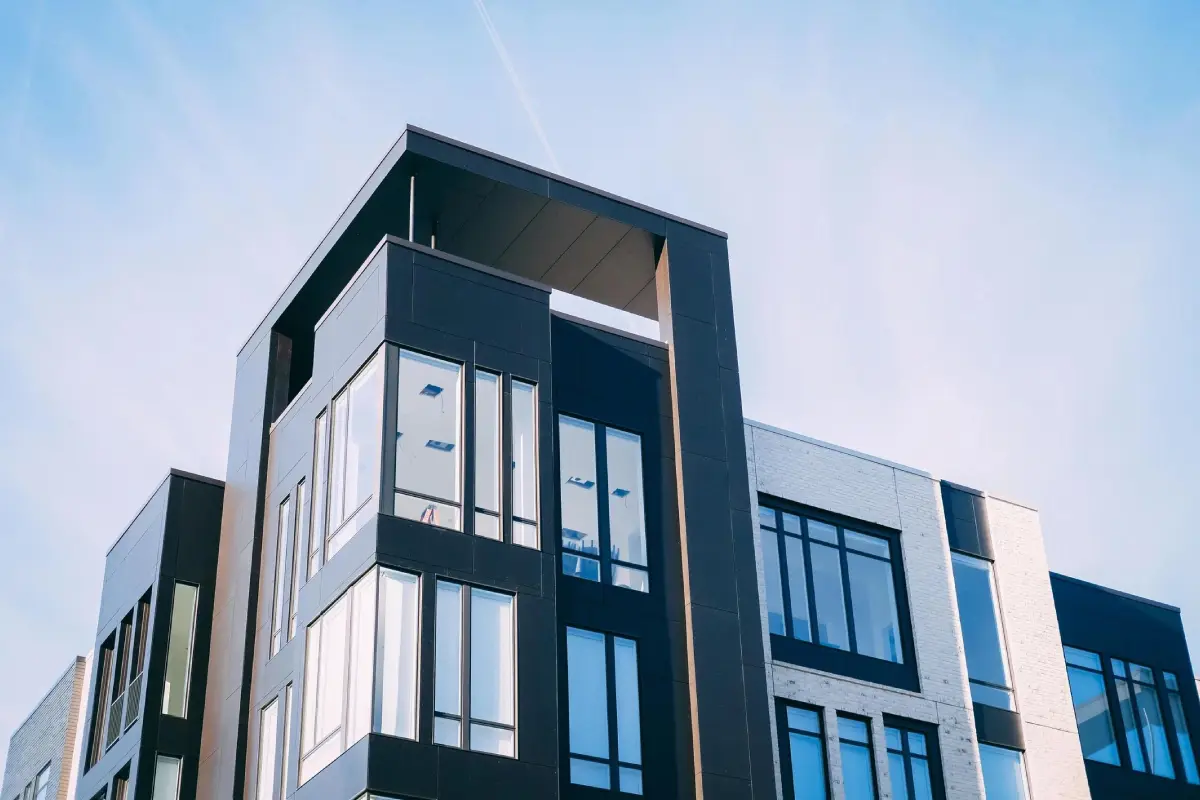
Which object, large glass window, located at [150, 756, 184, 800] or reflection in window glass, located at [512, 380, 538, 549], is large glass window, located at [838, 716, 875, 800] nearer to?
reflection in window glass, located at [512, 380, 538, 549]

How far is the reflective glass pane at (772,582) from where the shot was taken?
30891mm

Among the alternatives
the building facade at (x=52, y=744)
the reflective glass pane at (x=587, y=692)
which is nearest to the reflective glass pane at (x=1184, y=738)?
the reflective glass pane at (x=587, y=692)

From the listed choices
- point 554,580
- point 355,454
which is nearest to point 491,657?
point 554,580

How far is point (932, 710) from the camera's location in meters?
32.0

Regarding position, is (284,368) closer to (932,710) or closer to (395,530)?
(395,530)

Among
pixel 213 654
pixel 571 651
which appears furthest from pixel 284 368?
pixel 571 651

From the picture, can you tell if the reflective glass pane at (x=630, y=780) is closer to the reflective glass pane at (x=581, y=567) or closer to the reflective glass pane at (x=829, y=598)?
the reflective glass pane at (x=581, y=567)

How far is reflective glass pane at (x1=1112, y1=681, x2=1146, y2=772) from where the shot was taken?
35781 millimetres

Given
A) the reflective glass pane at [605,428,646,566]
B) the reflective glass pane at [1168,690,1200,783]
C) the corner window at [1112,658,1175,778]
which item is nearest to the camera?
the reflective glass pane at [605,428,646,566]

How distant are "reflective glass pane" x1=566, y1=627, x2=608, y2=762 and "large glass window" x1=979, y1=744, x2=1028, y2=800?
934cm

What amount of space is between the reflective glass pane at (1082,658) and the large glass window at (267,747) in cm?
1717

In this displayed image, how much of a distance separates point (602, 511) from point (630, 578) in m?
1.29

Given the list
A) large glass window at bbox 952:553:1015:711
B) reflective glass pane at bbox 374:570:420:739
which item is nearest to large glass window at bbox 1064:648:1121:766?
large glass window at bbox 952:553:1015:711

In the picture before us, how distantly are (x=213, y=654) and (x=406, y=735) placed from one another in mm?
9773
